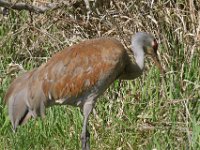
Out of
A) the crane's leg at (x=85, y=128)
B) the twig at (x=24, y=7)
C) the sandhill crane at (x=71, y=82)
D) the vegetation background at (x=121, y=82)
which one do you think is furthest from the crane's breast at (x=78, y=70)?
the twig at (x=24, y=7)

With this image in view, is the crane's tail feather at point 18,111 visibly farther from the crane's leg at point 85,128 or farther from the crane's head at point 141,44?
the crane's head at point 141,44

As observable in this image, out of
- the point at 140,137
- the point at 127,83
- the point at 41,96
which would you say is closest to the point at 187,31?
the point at 127,83

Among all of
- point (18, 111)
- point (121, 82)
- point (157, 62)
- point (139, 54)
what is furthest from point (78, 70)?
point (121, 82)

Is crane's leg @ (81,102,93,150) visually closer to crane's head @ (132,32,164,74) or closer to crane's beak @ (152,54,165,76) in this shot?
crane's head @ (132,32,164,74)

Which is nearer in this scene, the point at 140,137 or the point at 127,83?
the point at 140,137

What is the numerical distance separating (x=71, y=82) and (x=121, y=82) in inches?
52.1

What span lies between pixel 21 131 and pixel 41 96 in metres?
0.59

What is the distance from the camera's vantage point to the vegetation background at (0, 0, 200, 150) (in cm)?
764

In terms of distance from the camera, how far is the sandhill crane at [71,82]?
7406mm

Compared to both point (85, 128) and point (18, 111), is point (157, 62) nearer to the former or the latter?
point (85, 128)

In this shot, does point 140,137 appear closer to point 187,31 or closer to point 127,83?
point 127,83

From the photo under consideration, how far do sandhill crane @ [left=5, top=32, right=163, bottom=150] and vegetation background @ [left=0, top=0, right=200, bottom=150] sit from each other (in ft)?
1.22

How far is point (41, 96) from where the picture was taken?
739 centimetres

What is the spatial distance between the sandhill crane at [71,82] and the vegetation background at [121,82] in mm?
372
